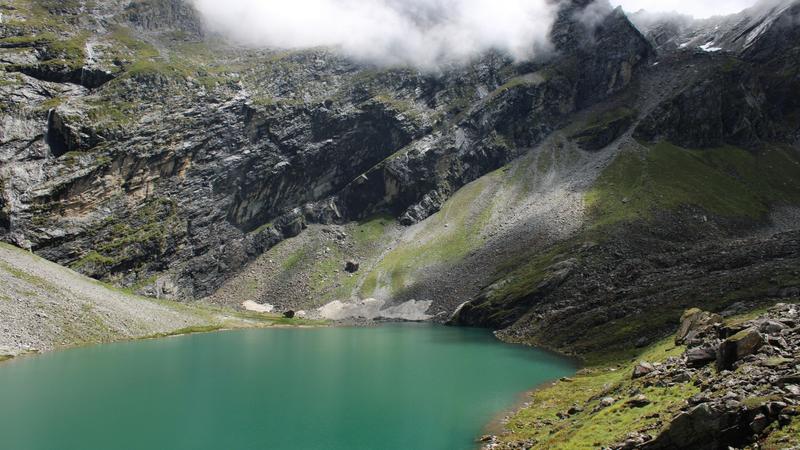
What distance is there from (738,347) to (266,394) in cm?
3859

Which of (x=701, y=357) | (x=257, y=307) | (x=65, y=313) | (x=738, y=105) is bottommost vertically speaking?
(x=257, y=307)

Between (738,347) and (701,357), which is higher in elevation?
(738,347)

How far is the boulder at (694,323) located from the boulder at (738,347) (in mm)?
14289

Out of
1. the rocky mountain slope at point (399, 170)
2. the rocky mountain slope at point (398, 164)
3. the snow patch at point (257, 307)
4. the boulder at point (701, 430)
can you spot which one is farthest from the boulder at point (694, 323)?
the snow patch at point (257, 307)

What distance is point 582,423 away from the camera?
2975 cm

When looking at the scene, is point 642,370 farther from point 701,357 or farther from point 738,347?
point 738,347

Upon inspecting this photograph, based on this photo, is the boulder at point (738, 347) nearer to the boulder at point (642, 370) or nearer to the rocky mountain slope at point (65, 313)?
the boulder at point (642, 370)

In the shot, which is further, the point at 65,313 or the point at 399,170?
the point at 399,170

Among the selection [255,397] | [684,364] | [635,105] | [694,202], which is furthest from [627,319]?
[635,105]

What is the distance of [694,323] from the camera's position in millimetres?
43531

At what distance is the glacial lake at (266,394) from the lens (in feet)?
118

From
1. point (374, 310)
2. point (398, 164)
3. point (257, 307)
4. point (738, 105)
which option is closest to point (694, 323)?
point (374, 310)

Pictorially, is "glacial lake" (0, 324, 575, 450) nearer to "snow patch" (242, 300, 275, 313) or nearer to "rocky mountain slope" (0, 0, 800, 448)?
"rocky mountain slope" (0, 0, 800, 448)

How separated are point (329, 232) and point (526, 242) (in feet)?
213
